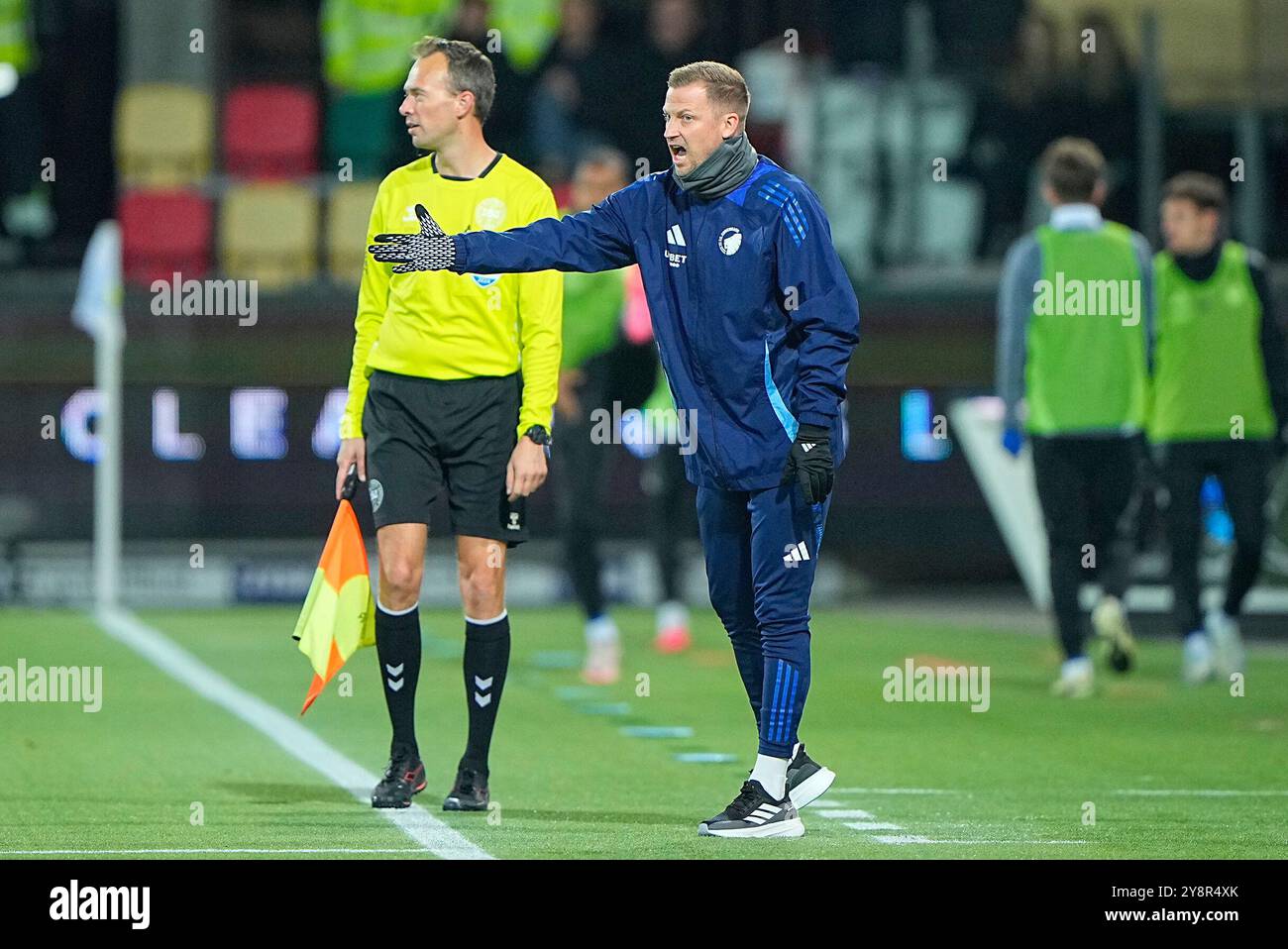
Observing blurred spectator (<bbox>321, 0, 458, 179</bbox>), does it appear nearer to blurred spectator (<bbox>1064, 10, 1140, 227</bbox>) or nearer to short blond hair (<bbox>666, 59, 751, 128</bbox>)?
blurred spectator (<bbox>1064, 10, 1140, 227</bbox>)

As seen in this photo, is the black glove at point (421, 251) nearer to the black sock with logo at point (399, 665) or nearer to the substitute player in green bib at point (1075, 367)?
the black sock with logo at point (399, 665)

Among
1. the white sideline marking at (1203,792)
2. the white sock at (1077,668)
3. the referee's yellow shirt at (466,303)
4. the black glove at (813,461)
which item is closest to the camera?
the black glove at (813,461)

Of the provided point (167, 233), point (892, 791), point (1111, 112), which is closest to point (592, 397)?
point (892, 791)

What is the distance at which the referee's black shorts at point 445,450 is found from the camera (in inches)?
296

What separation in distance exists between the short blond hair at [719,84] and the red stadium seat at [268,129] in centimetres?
1096

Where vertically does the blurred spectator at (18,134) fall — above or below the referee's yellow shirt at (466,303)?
above

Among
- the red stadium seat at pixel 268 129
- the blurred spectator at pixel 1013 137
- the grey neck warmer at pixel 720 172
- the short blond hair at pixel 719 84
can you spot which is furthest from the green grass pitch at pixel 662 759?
the red stadium seat at pixel 268 129

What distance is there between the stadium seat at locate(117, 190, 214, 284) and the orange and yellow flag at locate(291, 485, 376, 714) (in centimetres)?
933

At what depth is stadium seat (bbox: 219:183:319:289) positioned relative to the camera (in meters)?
16.8

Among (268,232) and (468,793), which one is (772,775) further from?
(268,232)

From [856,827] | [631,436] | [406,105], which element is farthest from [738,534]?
[631,436]

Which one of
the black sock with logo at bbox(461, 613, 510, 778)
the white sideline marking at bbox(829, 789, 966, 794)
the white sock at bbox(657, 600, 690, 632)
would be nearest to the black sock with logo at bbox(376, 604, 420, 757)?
the black sock with logo at bbox(461, 613, 510, 778)

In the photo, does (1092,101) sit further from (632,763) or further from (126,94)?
(632,763)

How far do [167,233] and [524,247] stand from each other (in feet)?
33.6
